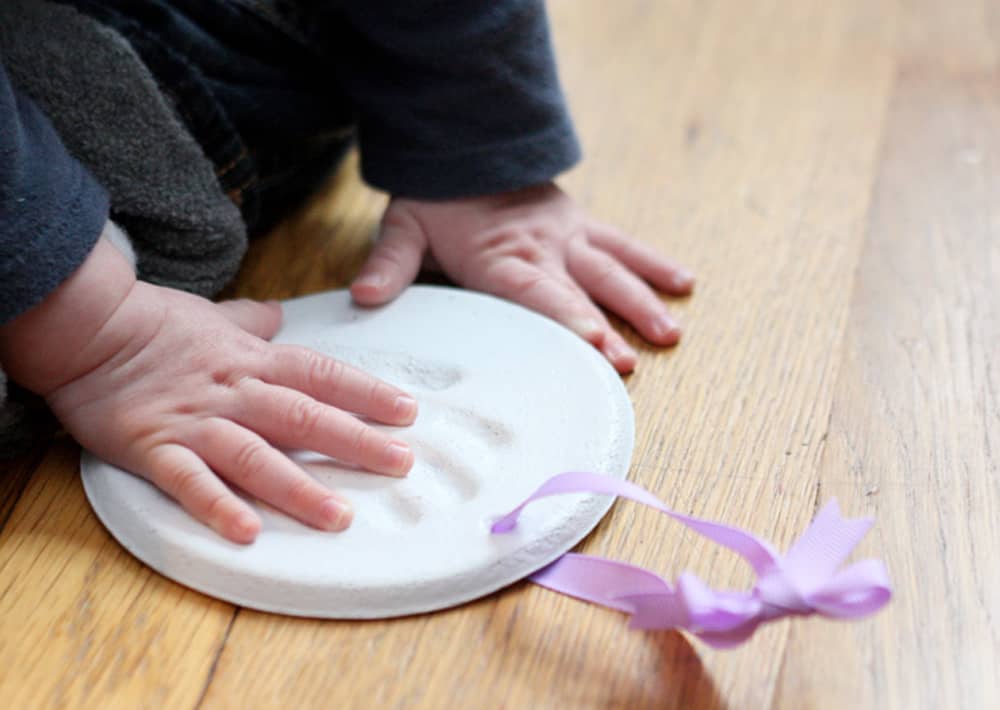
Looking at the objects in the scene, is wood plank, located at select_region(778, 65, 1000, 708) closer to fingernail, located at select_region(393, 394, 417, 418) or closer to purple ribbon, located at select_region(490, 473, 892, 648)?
purple ribbon, located at select_region(490, 473, 892, 648)

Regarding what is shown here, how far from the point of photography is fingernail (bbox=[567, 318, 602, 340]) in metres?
0.66

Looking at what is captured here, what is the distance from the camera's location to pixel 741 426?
0.62 meters

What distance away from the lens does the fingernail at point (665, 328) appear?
0.68 meters

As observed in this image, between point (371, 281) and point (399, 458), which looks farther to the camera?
point (371, 281)

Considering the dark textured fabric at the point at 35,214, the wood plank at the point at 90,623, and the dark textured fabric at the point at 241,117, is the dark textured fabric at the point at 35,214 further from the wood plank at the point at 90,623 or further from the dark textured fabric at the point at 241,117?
the wood plank at the point at 90,623

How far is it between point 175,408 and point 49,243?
0.10 metres

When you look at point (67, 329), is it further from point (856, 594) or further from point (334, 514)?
point (856, 594)

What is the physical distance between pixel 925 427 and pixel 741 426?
0.10 metres

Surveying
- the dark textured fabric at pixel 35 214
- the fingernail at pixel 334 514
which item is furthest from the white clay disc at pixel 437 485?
the dark textured fabric at pixel 35 214

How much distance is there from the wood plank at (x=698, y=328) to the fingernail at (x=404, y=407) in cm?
11

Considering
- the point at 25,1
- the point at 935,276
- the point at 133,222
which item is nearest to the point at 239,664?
the point at 133,222

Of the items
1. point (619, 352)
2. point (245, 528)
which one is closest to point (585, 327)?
point (619, 352)

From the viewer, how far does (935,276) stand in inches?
29.1

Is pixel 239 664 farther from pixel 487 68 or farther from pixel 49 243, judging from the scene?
pixel 487 68
